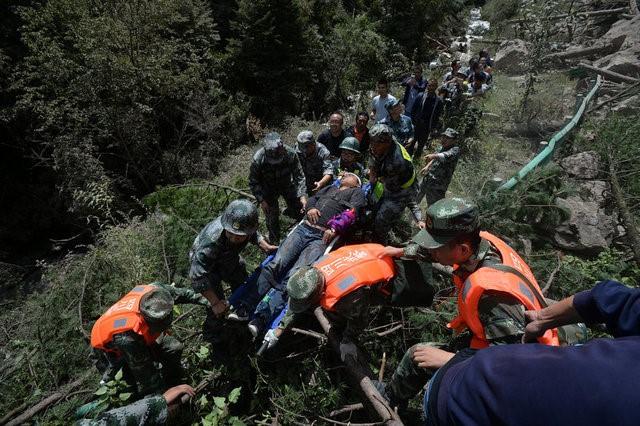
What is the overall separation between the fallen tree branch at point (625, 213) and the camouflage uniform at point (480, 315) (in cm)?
296

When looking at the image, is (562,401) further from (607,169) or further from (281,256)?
(607,169)

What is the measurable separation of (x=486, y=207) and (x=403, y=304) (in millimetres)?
2253

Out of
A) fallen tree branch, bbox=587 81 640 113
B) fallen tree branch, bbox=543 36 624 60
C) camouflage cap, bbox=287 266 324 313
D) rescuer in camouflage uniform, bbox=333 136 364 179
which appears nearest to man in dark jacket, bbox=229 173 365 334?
camouflage cap, bbox=287 266 324 313

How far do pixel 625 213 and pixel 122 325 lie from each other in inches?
231

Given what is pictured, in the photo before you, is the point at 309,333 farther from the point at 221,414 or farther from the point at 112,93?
the point at 112,93

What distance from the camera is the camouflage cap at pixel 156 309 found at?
303 cm

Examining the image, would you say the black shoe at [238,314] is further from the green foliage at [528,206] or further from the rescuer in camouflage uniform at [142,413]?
the green foliage at [528,206]

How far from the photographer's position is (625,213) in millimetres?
4547

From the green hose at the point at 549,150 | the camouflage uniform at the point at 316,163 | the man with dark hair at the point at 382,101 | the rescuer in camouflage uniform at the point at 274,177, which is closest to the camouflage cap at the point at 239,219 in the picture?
the rescuer in camouflage uniform at the point at 274,177

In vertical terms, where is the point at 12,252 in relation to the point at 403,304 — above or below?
below

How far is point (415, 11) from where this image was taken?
1683 cm

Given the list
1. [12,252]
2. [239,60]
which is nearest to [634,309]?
[239,60]

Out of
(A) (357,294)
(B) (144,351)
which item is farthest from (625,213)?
(B) (144,351)

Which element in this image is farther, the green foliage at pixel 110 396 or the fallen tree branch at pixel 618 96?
the fallen tree branch at pixel 618 96
